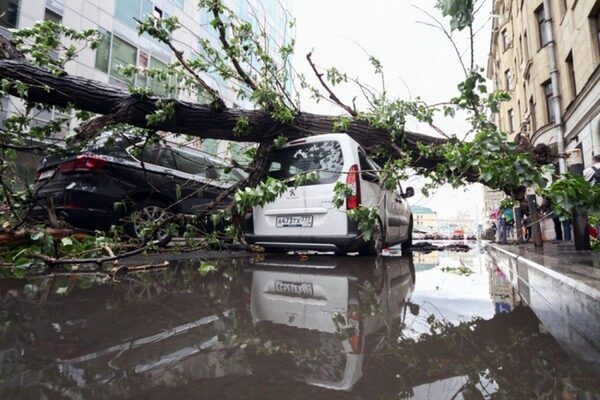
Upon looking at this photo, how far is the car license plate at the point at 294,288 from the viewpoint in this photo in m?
2.54

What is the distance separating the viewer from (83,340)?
1512 millimetres

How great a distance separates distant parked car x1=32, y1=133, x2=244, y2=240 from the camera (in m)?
4.54

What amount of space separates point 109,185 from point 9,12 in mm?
A: 12481

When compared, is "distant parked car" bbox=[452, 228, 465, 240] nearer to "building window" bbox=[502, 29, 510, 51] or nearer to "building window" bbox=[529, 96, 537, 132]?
"building window" bbox=[529, 96, 537, 132]

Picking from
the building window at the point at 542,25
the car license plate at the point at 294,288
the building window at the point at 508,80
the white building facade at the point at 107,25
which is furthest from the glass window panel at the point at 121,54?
the building window at the point at 508,80

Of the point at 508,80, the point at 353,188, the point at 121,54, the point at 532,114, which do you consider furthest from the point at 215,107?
the point at 508,80

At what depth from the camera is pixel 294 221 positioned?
4.57m

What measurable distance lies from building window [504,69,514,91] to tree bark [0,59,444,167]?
23.3m

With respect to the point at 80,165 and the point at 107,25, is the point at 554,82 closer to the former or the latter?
the point at 80,165

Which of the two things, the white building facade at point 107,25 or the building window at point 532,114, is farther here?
the building window at point 532,114

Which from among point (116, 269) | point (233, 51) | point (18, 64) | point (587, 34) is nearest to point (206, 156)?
point (233, 51)

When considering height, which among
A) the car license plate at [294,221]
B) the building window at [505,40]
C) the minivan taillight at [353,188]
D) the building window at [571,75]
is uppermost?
the building window at [505,40]

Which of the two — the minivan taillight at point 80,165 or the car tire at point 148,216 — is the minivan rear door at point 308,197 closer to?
the car tire at point 148,216

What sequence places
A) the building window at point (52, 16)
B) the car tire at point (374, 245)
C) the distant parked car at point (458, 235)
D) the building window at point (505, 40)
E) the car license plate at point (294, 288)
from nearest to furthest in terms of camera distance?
the car license plate at point (294, 288) < the car tire at point (374, 245) < the building window at point (52, 16) < the building window at point (505, 40) < the distant parked car at point (458, 235)
